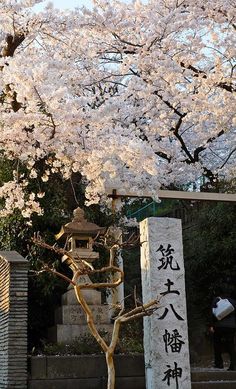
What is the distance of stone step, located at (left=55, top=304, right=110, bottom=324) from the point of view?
388 inches

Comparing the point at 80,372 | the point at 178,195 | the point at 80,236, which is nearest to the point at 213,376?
the point at 80,372

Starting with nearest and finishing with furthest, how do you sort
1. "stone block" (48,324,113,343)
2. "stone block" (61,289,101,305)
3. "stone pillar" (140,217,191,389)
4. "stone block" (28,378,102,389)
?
"stone pillar" (140,217,191,389), "stone block" (28,378,102,389), "stone block" (48,324,113,343), "stone block" (61,289,101,305)

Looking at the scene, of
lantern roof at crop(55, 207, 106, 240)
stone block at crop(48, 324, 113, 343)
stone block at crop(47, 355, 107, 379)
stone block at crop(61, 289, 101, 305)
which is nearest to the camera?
stone block at crop(47, 355, 107, 379)

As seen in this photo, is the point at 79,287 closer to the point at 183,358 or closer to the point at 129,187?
the point at 183,358

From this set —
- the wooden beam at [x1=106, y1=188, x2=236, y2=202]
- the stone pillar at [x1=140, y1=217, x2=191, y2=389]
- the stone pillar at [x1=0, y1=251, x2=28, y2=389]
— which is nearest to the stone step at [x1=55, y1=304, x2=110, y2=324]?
the stone pillar at [x1=0, y1=251, x2=28, y2=389]

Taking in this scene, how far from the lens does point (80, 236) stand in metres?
10.1

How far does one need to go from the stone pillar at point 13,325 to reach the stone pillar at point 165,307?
1.78 m

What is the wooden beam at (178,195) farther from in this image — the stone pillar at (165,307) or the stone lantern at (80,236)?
the stone pillar at (165,307)

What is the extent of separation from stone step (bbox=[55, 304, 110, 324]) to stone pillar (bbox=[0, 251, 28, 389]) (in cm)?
117

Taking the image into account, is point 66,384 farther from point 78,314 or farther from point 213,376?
point 213,376

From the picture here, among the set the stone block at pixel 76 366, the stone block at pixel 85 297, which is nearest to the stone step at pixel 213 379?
the stone block at pixel 76 366

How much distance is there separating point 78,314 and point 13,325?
5.37 ft

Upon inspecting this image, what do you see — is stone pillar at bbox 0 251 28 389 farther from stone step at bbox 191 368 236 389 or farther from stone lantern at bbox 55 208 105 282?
stone step at bbox 191 368 236 389

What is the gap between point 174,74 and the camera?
12.0m
